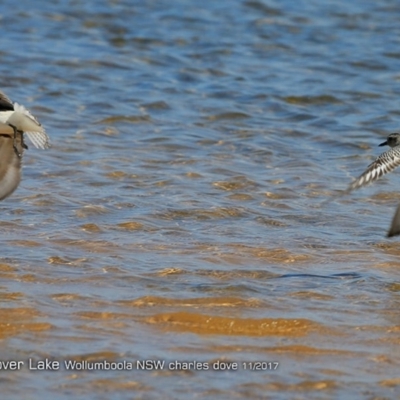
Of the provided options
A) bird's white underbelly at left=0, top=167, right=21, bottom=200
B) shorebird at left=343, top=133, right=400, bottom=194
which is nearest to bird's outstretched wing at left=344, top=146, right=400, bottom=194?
shorebird at left=343, top=133, right=400, bottom=194

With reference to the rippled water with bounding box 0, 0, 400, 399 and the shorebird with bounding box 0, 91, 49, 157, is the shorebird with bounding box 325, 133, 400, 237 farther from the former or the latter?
the shorebird with bounding box 0, 91, 49, 157

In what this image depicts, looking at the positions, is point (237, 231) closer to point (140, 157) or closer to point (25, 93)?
point (140, 157)

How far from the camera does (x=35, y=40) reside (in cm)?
1455

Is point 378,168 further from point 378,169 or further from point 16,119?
point 16,119

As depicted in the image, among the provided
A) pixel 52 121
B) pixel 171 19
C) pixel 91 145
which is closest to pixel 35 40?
pixel 171 19

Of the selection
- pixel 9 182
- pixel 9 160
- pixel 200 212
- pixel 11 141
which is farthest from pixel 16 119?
pixel 200 212

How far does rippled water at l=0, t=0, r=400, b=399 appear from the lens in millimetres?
5180

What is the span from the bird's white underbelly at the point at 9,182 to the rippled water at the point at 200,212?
38cm

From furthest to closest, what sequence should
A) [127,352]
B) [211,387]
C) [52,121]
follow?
[52,121] < [127,352] < [211,387]

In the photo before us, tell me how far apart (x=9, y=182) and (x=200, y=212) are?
1736 mm

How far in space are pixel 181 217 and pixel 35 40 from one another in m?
7.37

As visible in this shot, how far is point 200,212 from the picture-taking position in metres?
8.08

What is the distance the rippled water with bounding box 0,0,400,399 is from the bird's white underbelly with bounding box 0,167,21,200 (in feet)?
1.25

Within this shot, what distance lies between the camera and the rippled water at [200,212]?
518cm
